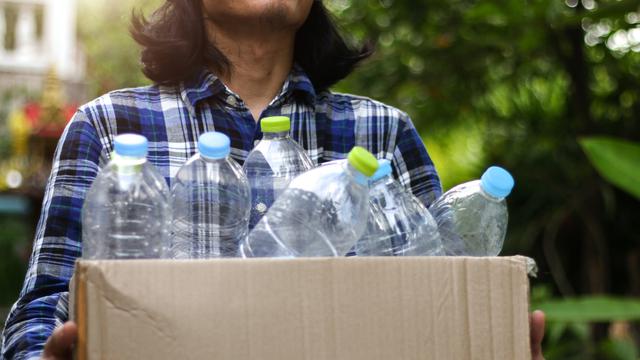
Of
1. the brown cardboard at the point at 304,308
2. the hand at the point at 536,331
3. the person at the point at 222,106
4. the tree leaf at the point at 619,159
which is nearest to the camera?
the brown cardboard at the point at 304,308

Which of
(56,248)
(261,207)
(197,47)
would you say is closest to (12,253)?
(197,47)

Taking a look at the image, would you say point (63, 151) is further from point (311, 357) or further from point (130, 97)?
point (311, 357)

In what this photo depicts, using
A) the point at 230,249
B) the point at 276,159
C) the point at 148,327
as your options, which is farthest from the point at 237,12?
the point at 148,327

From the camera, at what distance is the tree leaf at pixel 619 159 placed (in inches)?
123

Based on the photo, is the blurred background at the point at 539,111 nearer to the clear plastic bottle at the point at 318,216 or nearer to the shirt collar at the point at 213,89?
the shirt collar at the point at 213,89

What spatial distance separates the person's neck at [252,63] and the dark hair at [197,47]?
0.02 m

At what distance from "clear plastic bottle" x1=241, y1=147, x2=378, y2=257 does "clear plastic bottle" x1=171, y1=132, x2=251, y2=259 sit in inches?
3.5

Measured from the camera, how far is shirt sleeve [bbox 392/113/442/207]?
6.26ft

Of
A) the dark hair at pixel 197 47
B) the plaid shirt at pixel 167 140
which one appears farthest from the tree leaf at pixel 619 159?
the plaid shirt at pixel 167 140

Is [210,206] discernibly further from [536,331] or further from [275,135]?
[536,331]

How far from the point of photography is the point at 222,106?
184 cm

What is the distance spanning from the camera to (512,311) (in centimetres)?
134

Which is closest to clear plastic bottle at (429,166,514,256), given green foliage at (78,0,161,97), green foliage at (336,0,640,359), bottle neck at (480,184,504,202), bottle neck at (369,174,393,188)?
bottle neck at (480,184,504,202)

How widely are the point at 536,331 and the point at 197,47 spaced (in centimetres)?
87
